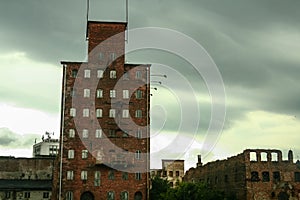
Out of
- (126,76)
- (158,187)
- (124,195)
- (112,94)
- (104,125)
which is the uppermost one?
(126,76)

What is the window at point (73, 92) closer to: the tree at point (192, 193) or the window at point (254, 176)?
the tree at point (192, 193)

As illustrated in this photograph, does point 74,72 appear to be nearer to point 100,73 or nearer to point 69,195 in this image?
point 100,73

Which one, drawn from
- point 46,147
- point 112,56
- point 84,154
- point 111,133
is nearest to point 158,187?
point 111,133

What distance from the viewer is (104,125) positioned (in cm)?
6681

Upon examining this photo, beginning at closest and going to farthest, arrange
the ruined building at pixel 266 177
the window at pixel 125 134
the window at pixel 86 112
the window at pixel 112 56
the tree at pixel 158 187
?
1. the ruined building at pixel 266 177
2. the window at pixel 125 134
3. the window at pixel 86 112
4. the window at pixel 112 56
5. the tree at pixel 158 187

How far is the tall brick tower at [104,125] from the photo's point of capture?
212 ft

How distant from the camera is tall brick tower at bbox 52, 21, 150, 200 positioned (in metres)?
64.7

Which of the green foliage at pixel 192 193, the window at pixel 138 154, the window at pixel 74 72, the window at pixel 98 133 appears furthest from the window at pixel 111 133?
the green foliage at pixel 192 193

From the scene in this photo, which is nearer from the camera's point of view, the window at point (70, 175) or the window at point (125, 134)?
the window at point (70, 175)

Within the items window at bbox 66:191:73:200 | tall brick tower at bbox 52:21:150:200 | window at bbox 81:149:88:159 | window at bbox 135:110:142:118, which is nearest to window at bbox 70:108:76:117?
tall brick tower at bbox 52:21:150:200

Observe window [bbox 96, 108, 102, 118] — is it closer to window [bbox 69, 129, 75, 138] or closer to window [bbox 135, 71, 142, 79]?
window [bbox 69, 129, 75, 138]

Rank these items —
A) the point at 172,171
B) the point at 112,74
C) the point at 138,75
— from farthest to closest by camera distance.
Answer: the point at 172,171 < the point at 138,75 < the point at 112,74

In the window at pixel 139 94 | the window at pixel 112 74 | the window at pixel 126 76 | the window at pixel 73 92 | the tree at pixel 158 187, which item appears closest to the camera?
the window at pixel 73 92

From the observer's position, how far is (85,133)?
66.1 metres
